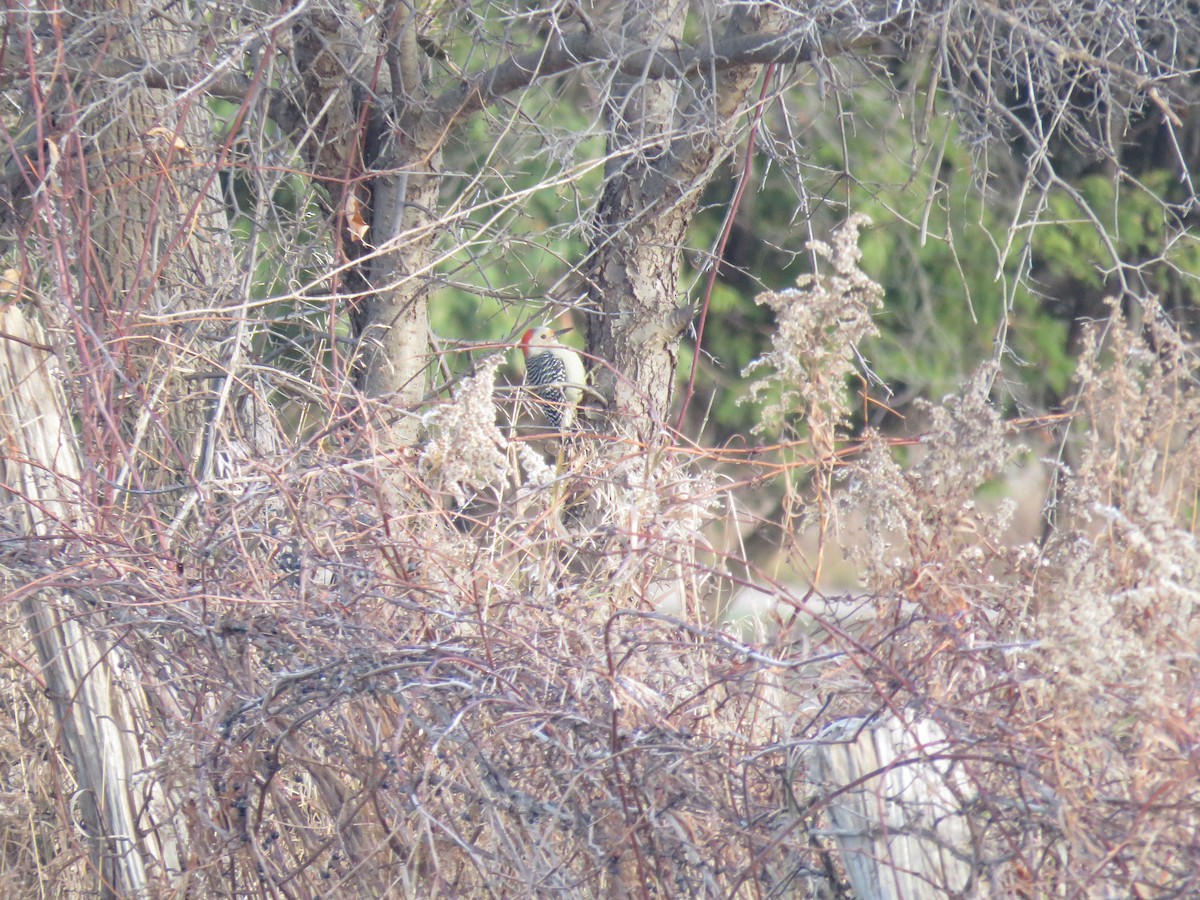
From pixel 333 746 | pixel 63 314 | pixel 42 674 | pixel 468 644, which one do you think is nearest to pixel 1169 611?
pixel 468 644

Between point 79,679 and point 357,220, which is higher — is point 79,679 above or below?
below

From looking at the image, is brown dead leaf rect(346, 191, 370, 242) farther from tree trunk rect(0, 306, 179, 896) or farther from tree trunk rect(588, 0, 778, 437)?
tree trunk rect(0, 306, 179, 896)

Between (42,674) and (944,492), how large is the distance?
2.38 meters

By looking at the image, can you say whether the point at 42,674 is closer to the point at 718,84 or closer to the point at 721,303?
the point at 718,84

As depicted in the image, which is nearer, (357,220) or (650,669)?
(650,669)

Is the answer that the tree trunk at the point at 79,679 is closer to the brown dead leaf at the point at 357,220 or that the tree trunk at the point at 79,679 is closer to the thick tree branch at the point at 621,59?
the brown dead leaf at the point at 357,220

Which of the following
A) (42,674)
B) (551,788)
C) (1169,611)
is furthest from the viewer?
(42,674)

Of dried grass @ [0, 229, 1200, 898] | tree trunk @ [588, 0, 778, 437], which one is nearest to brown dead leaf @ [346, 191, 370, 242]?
tree trunk @ [588, 0, 778, 437]

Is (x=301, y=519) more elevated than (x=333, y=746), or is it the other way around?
(x=301, y=519)

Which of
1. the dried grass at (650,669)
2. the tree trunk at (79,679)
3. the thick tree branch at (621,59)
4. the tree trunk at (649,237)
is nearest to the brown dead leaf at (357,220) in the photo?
the thick tree branch at (621,59)

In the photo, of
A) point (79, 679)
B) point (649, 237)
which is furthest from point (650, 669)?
point (649, 237)

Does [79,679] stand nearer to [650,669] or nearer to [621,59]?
[650,669]

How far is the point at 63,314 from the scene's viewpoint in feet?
11.6

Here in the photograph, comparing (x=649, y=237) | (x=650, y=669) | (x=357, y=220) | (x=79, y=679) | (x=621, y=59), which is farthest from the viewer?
(x=649, y=237)
